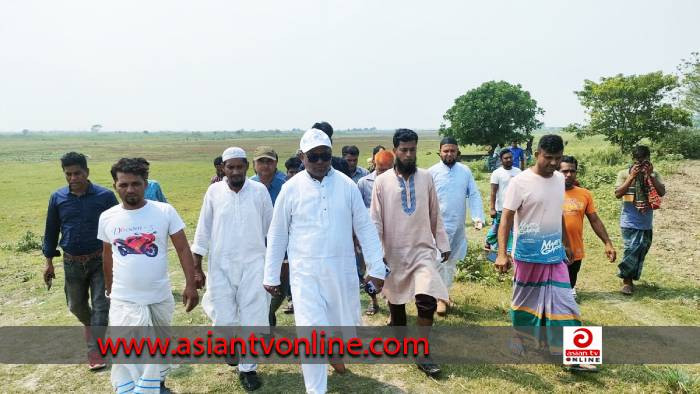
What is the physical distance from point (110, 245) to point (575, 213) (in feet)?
15.0

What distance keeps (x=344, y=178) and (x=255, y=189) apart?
0.90 metres

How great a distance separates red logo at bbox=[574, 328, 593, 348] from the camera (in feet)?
13.8

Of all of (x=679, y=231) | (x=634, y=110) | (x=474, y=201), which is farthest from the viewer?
(x=634, y=110)

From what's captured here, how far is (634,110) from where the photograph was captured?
2595 cm

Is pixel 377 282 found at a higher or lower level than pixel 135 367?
higher

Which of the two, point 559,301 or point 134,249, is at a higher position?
point 134,249

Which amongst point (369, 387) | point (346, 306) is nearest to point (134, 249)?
point (346, 306)

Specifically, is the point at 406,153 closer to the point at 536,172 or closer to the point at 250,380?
the point at 536,172

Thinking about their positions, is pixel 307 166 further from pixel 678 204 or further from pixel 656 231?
pixel 678 204

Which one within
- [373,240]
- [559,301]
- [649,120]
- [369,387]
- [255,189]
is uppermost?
[649,120]

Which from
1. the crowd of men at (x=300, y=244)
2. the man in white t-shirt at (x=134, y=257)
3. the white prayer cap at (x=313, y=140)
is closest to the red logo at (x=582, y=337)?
the crowd of men at (x=300, y=244)

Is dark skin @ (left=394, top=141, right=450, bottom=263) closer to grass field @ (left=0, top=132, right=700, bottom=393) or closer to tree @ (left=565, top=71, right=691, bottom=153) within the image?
grass field @ (left=0, top=132, right=700, bottom=393)

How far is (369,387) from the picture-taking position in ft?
13.3

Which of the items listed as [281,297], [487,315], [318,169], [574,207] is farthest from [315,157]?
[487,315]
